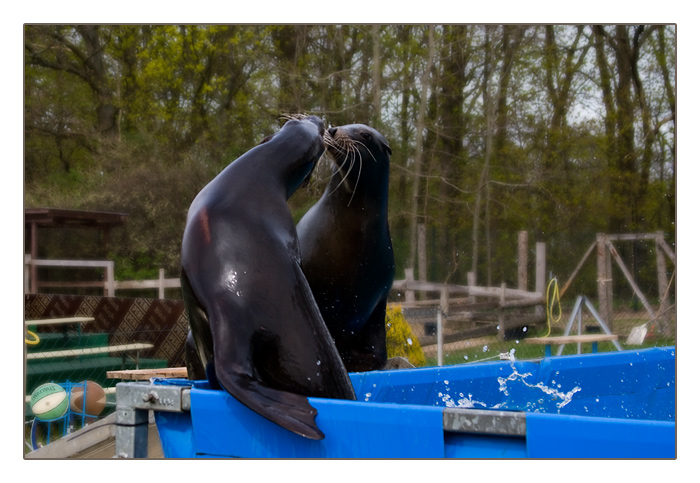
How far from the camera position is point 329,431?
1.87 m

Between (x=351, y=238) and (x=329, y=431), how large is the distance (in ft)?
4.48

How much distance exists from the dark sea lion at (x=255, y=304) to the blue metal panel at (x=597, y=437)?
0.57 meters

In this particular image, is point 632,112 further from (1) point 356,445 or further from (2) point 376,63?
(1) point 356,445

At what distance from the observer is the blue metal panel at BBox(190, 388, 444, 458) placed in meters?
1.75

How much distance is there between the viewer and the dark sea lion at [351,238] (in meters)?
3.12

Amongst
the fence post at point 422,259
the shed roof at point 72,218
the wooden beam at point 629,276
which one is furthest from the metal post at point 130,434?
the fence post at point 422,259

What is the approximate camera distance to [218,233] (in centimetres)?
206

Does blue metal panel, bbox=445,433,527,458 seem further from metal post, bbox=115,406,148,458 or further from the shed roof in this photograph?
the shed roof

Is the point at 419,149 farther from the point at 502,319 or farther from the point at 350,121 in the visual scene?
the point at 502,319

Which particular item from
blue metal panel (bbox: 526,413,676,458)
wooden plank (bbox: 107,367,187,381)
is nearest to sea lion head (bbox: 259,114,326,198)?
blue metal panel (bbox: 526,413,676,458)

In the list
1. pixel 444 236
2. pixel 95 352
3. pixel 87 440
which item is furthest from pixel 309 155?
pixel 444 236

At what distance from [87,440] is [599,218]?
11367 millimetres

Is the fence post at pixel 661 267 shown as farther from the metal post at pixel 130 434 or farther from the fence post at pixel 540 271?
the metal post at pixel 130 434

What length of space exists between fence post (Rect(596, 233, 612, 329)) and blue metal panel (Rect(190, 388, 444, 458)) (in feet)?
30.2
